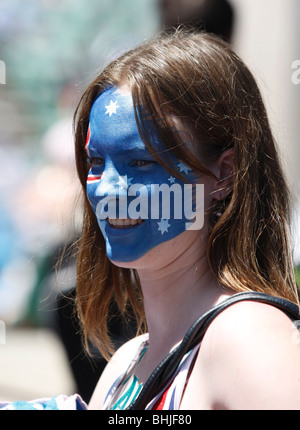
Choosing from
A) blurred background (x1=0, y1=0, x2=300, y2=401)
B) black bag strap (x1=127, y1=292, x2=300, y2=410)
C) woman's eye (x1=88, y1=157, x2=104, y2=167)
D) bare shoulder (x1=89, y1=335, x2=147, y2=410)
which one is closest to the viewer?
black bag strap (x1=127, y1=292, x2=300, y2=410)

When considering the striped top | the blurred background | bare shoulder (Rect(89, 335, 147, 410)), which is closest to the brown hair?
the striped top

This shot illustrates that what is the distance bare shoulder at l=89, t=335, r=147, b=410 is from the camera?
1.98 meters

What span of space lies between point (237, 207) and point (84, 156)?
509mm

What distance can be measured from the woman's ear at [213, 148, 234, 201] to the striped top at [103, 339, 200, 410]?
0.39 m

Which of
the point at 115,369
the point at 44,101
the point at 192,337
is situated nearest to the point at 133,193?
the point at 192,337

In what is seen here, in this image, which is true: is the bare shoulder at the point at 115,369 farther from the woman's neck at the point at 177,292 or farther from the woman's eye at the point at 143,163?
the woman's eye at the point at 143,163

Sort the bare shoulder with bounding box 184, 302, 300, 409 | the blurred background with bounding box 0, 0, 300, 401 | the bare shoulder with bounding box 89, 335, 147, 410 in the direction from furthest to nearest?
1. the blurred background with bounding box 0, 0, 300, 401
2. the bare shoulder with bounding box 89, 335, 147, 410
3. the bare shoulder with bounding box 184, 302, 300, 409

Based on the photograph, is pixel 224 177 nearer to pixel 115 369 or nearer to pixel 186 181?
pixel 186 181

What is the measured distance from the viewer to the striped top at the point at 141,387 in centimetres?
146

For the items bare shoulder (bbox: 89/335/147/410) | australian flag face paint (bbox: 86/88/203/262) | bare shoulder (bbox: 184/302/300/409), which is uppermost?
australian flag face paint (bbox: 86/88/203/262)

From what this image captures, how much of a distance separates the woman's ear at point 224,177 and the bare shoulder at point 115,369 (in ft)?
1.92

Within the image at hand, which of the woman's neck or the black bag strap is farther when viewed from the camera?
the woman's neck

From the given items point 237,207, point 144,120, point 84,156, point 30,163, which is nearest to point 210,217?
point 237,207

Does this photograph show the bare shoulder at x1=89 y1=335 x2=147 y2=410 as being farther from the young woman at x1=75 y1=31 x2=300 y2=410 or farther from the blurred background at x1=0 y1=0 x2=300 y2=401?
the blurred background at x1=0 y1=0 x2=300 y2=401
